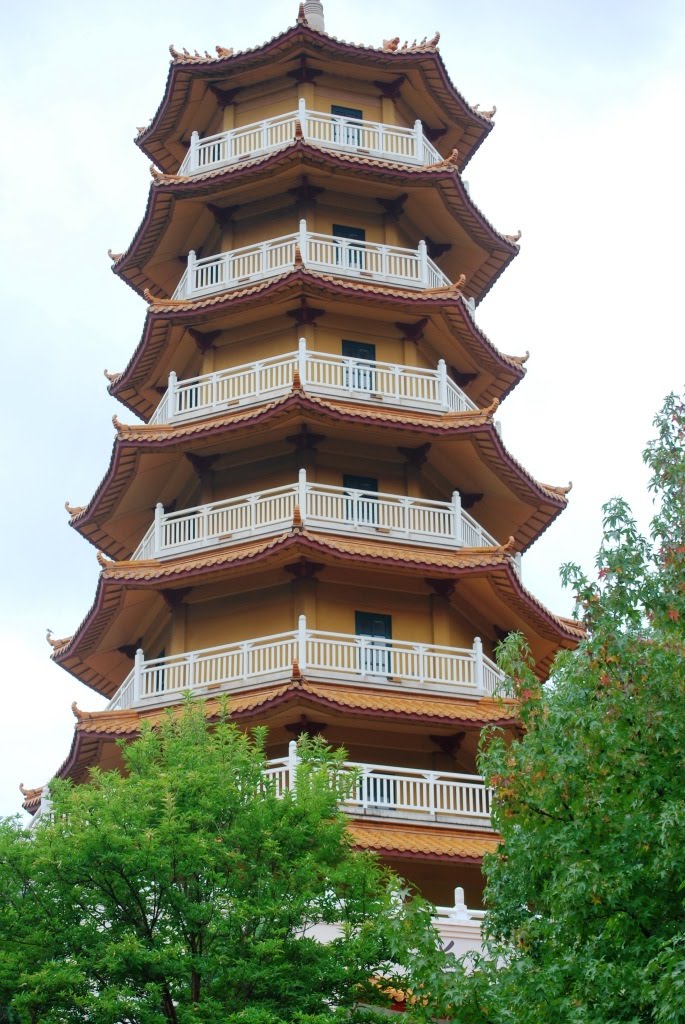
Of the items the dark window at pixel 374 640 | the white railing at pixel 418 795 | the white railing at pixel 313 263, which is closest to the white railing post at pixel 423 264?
the white railing at pixel 313 263

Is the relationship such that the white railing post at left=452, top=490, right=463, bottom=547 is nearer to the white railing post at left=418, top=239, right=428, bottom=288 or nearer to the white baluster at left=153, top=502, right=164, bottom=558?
the white railing post at left=418, top=239, right=428, bottom=288

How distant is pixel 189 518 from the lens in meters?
28.1

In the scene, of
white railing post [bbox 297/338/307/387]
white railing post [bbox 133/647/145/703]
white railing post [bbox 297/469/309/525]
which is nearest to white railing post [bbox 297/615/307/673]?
white railing post [bbox 297/469/309/525]

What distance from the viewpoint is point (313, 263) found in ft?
98.8

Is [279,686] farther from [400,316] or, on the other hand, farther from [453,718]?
[400,316]

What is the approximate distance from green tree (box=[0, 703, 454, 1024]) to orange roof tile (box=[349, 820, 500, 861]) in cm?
351

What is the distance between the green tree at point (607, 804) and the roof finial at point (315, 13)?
21.9 metres

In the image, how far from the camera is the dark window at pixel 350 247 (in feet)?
99.7

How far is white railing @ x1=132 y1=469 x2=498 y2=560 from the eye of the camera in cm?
2719

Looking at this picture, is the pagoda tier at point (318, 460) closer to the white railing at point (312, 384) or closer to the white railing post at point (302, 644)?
the white railing at point (312, 384)

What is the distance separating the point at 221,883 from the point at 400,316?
14729 millimetres

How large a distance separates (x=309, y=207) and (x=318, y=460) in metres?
5.75

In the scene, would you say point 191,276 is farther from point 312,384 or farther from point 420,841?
point 420,841

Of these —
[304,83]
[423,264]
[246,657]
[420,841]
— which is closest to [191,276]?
[423,264]
